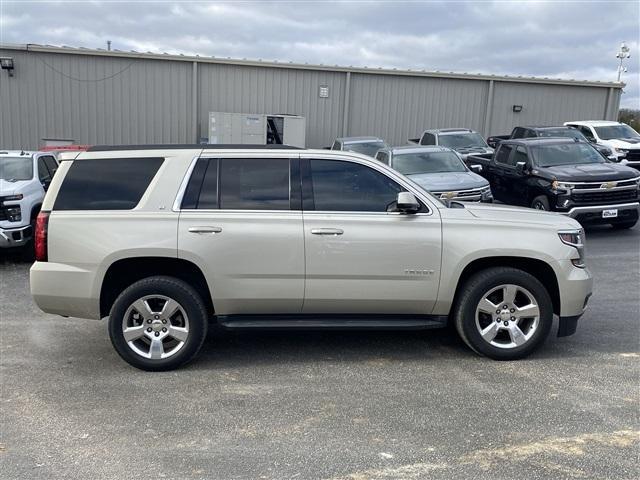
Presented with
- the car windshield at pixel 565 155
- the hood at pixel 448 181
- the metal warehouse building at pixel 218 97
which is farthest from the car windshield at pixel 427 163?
the metal warehouse building at pixel 218 97

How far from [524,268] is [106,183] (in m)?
3.69

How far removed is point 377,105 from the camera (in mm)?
22719

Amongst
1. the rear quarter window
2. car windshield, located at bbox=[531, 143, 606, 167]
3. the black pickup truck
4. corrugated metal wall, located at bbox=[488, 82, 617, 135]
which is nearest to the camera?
the rear quarter window

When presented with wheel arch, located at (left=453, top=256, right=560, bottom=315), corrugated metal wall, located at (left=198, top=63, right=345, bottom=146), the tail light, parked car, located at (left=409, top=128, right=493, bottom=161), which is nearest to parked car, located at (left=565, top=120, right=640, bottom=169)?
parked car, located at (left=409, top=128, right=493, bottom=161)

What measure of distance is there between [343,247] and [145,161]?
1834 millimetres

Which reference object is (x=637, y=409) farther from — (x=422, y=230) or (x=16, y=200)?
(x=16, y=200)

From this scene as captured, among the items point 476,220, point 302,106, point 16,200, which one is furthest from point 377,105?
Answer: point 476,220

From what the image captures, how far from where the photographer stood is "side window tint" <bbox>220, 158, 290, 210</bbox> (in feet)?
16.6

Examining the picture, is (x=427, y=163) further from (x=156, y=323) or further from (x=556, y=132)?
(x=156, y=323)

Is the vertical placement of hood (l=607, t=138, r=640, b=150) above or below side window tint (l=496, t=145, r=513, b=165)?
above

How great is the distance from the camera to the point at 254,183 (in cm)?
512

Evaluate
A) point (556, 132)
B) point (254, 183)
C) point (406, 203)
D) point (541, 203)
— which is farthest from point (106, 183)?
point (556, 132)

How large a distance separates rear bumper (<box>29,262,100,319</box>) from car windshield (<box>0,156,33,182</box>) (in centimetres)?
629

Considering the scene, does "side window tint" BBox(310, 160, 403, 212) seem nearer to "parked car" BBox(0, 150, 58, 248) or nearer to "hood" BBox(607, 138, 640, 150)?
"parked car" BBox(0, 150, 58, 248)
